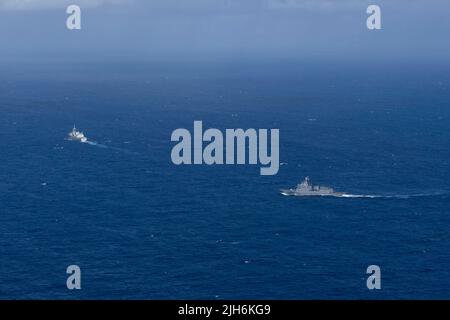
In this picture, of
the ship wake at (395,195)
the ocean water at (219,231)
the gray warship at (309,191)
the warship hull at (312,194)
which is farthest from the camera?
the gray warship at (309,191)

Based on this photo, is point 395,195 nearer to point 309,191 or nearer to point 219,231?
point 309,191

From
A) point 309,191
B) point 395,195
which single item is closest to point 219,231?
point 309,191

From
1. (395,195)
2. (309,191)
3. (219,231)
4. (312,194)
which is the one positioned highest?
(309,191)

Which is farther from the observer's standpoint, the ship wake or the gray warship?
the gray warship

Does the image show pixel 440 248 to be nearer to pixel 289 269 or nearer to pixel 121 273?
pixel 289 269

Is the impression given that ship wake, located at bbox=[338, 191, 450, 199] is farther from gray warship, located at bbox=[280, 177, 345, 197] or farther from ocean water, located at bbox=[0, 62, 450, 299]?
gray warship, located at bbox=[280, 177, 345, 197]

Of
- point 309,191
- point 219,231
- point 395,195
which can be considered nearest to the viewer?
point 219,231

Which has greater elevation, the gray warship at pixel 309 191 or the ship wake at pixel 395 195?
the gray warship at pixel 309 191

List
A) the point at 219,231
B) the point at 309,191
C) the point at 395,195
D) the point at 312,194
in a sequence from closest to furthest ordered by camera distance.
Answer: the point at 219,231, the point at 395,195, the point at 312,194, the point at 309,191

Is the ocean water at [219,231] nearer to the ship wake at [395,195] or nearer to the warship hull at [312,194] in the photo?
the ship wake at [395,195]

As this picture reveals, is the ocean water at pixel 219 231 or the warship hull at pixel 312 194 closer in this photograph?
the ocean water at pixel 219 231

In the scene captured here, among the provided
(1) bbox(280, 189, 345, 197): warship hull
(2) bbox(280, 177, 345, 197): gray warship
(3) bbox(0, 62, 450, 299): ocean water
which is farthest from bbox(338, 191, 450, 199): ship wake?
(2) bbox(280, 177, 345, 197): gray warship

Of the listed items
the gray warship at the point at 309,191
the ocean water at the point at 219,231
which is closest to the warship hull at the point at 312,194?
the gray warship at the point at 309,191
